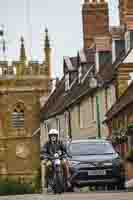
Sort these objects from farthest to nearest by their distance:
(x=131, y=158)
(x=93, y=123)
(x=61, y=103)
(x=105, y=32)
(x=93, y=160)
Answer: (x=61, y=103)
(x=105, y=32)
(x=93, y=123)
(x=131, y=158)
(x=93, y=160)

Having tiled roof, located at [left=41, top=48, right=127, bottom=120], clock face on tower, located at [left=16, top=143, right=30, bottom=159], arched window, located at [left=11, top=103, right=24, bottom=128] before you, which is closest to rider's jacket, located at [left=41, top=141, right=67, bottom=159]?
tiled roof, located at [left=41, top=48, right=127, bottom=120]

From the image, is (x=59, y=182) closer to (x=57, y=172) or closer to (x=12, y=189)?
(x=57, y=172)

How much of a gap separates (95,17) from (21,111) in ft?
78.3

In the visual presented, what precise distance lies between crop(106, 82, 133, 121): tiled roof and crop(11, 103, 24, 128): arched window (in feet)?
113

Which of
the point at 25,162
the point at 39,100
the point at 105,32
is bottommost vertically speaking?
the point at 25,162

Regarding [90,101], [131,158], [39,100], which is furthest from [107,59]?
[39,100]

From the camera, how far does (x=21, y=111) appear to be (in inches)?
2936

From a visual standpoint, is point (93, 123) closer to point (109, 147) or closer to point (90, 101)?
point (90, 101)

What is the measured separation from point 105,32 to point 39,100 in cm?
2216

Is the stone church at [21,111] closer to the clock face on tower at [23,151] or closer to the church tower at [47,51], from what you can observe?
the clock face on tower at [23,151]

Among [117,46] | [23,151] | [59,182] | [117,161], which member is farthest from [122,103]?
[23,151]

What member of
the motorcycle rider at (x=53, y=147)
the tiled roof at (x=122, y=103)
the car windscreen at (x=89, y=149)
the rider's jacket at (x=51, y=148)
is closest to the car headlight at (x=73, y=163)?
the car windscreen at (x=89, y=149)

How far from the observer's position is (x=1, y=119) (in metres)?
74.3

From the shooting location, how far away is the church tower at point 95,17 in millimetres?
51812
